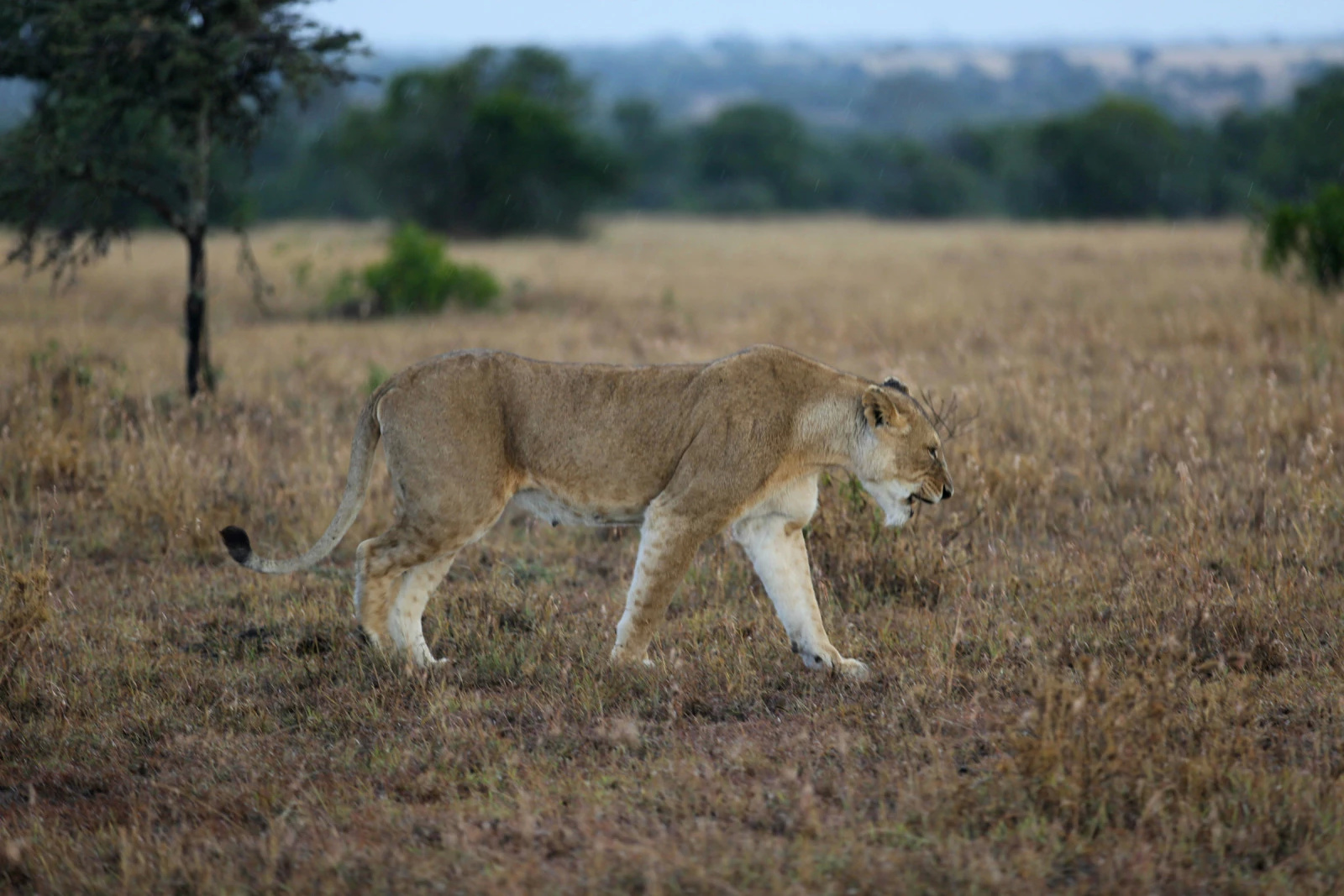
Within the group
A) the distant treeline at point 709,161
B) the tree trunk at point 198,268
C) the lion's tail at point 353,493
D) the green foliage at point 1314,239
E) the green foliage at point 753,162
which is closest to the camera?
the lion's tail at point 353,493

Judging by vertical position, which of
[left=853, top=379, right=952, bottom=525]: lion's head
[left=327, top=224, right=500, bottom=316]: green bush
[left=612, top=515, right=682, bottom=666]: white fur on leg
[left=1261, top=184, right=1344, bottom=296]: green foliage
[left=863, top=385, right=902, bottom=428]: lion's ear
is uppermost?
[left=1261, top=184, right=1344, bottom=296]: green foliage

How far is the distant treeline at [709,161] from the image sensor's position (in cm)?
3747

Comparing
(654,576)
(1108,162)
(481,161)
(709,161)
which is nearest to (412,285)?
(654,576)

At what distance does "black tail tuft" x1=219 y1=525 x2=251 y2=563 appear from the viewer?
5.54 meters

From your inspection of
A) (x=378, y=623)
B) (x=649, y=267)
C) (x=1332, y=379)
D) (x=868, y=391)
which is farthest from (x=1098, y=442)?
(x=649, y=267)

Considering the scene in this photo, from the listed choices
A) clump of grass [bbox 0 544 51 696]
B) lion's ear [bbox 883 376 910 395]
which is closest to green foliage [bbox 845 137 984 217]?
lion's ear [bbox 883 376 910 395]

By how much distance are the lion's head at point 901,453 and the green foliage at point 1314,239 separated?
1175cm

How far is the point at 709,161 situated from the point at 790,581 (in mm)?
60555

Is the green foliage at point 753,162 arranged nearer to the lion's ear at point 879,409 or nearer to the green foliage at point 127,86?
the green foliage at point 127,86

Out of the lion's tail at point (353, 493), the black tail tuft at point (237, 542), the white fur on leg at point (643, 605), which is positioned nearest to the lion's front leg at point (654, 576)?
the white fur on leg at point (643, 605)

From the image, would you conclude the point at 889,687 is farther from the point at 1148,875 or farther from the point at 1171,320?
the point at 1171,320

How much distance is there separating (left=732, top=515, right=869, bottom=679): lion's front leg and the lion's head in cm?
43

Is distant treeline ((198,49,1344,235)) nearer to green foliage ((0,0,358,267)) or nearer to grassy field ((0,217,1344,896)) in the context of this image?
green foliage ((0,0,358,267))

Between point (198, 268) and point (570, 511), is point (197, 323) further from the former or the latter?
point (570, 511)
